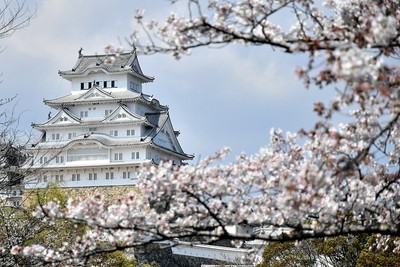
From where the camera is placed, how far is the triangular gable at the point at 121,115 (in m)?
46.3

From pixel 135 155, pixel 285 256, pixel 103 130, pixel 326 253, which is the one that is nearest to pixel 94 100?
pixel 103 130

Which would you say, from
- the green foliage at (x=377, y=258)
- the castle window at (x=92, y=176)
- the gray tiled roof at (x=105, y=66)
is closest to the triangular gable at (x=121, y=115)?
the gray tiled roof at (x=105, y=66)

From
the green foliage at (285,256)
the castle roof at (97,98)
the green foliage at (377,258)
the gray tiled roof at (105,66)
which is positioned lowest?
the green foliage at (377,258)

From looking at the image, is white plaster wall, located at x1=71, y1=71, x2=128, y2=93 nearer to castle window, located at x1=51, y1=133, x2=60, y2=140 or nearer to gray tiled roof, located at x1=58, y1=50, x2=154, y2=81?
gray tiled roof, located at x1=58, y1=50, x2=154, y2=81

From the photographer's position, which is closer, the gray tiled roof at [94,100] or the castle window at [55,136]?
the gray tiled roof at [94,100]

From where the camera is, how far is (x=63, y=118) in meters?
47.6

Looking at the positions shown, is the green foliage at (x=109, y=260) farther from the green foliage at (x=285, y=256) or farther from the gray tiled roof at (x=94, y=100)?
the gray tiled roof at (x=94, y=100)

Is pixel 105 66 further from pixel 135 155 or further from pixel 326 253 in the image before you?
pixel 326 253

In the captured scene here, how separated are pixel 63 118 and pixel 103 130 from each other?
2.72m

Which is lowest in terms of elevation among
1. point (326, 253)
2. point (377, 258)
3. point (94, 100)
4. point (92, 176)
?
point (377, 258)

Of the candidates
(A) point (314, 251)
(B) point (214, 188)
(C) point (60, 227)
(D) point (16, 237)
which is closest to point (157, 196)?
(B) point (214, 188)

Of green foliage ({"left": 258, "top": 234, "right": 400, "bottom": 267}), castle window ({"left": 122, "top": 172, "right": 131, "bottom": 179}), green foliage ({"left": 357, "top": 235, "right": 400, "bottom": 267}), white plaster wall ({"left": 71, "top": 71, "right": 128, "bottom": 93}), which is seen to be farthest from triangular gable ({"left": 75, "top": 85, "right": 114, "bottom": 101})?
green foliage ({"left": 357, "top": 235, "right": 400, "bottom": 267})

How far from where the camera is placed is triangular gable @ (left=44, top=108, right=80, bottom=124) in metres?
47.2

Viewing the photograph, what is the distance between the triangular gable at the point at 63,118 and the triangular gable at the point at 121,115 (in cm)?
231
